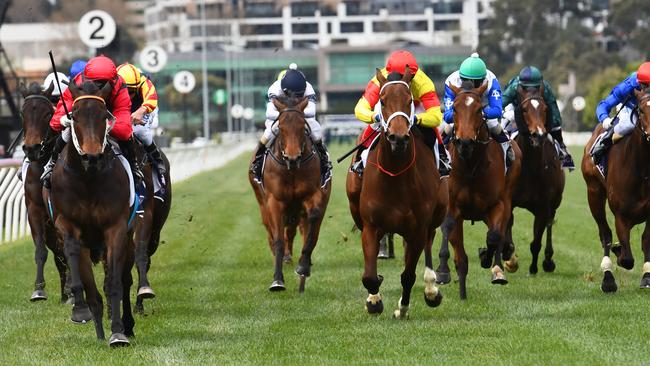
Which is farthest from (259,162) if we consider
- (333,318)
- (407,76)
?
(407,76)

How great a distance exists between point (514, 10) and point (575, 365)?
7827 centimetres

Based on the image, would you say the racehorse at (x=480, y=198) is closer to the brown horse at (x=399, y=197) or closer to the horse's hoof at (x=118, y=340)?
the brown horse at (x=399, y=197)

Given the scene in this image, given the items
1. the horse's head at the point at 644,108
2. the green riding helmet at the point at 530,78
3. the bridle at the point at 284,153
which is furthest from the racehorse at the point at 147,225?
the horse's head at the point at 644,108

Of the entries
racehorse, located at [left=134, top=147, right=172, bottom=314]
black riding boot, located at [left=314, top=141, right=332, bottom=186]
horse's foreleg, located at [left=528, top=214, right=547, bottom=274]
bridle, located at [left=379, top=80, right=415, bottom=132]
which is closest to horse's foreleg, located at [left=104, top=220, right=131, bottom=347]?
racehorse, located at [left=134, top=147, right=172, bottom=314]

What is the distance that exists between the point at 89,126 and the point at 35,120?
2.92m

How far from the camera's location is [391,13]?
14238cm

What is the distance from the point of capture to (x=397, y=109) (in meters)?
9.75

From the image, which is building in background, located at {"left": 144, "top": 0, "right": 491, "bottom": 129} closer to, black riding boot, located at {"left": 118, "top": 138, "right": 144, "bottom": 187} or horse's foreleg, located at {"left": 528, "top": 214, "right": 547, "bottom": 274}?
horse's foreleg, located at {"left": 528, "top": 214, "right": 547, "bottom": 274}

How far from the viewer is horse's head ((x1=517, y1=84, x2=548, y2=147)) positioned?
13.5 m

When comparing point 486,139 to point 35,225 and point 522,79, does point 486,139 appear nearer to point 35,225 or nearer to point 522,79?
point 522,79

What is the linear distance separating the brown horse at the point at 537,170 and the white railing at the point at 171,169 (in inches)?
298

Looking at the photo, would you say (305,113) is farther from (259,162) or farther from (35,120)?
(35,120)

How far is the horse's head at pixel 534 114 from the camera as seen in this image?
1348 cm

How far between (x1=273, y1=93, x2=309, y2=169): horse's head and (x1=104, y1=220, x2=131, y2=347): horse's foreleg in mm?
3355
